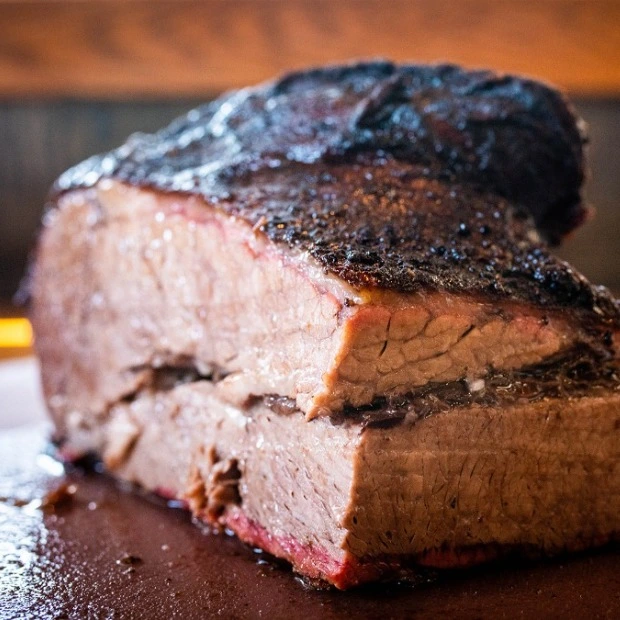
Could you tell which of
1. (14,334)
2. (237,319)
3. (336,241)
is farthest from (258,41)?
(336,241)

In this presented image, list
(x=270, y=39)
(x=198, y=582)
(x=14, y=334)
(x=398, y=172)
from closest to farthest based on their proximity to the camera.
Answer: (x=198, y=582)
(x=398, y=172)
(x=14, y=334)
(x=270, y=39)

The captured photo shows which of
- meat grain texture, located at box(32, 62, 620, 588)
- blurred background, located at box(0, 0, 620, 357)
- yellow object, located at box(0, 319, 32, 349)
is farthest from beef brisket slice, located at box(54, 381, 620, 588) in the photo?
blurred background, located at box(0, 0, 620, 357)

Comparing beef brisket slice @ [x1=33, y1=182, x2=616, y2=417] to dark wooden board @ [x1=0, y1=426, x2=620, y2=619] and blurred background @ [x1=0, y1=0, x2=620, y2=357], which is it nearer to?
dark wooden board @ [x1=0, y1=426, x2=620, y2=619]

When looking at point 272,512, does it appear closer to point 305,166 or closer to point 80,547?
point 80,547

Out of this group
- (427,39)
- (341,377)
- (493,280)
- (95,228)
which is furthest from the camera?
(427,39)

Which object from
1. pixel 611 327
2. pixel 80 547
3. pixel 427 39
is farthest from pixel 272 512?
pixel 427 39

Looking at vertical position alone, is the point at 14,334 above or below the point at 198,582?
below

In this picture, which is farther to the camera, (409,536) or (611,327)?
(611,327)

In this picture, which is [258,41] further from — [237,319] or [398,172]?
[237,319]
